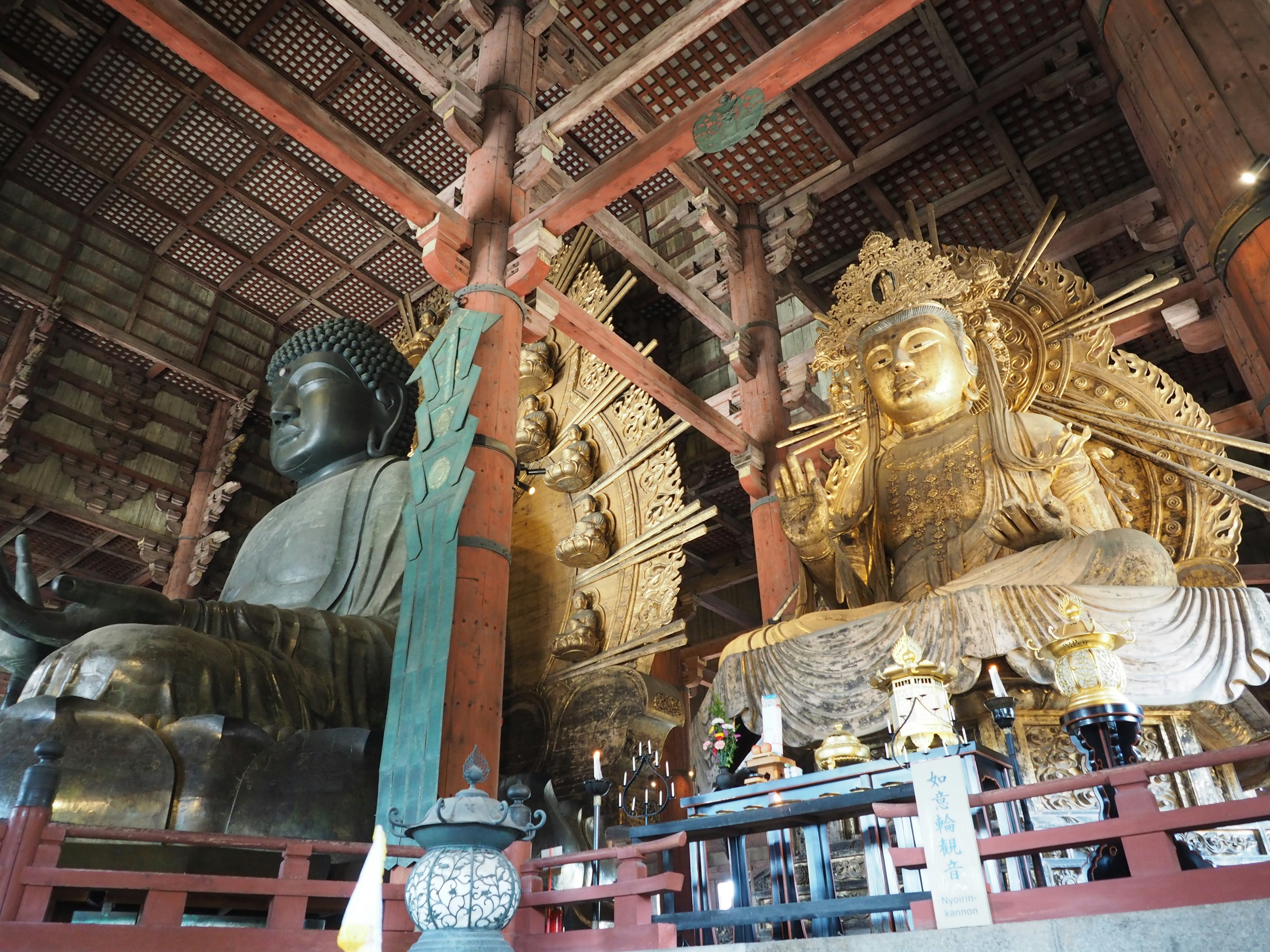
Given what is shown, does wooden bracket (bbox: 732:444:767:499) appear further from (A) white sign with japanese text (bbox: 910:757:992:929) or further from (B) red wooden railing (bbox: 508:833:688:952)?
(A) white sign with japanese text (bbox: 910:757:992:929)

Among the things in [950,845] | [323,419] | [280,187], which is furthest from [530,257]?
[280,187]

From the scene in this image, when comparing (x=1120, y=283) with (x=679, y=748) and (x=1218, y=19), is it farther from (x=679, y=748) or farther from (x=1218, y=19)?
(x=679, y=748)

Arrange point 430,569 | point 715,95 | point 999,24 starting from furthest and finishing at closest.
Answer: point 999,24
point 715,95
point 430,569

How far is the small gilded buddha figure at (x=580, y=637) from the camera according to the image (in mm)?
4891

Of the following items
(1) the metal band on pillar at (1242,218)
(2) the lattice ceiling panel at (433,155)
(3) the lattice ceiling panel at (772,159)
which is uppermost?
(2) the lattice ceiling panel at (433,155)

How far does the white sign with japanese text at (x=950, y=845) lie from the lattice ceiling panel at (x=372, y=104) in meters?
5.75

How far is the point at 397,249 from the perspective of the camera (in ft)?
23.9

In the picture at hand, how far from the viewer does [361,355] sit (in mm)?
5164

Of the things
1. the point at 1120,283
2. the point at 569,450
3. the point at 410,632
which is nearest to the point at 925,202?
the point at 1120,283

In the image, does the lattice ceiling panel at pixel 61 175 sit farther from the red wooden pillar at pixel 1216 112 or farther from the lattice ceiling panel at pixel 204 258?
the red wooden pillar at pixel 1216 112

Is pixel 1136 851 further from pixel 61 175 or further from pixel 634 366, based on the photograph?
pixel 61 175

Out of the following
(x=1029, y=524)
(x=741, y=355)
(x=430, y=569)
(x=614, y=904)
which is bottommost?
(x=614, y=904)

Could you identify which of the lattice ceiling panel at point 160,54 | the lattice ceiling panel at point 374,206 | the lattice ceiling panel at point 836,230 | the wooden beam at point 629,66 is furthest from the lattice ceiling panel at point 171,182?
the lattice ceiling panel at point 836,230

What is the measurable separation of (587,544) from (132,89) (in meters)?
4.52
